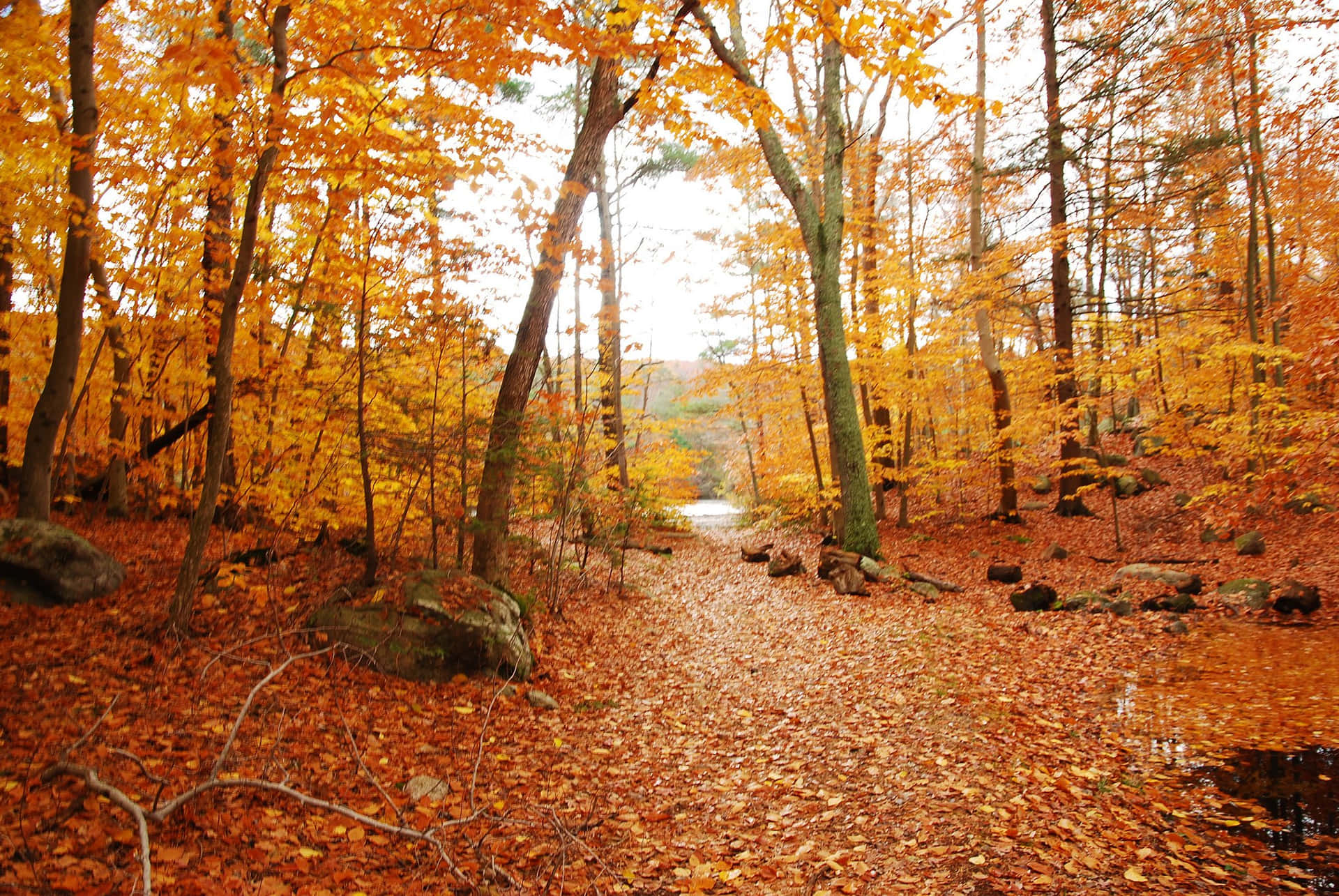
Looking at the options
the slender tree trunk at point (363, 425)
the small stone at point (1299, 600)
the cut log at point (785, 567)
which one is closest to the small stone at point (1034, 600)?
the small stone at point (1299, 600)

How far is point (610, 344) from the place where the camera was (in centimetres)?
920

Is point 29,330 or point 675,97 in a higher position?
point 675,97

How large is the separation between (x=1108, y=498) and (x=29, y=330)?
61.3 feet

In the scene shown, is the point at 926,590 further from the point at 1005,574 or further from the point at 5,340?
the point at 5,340

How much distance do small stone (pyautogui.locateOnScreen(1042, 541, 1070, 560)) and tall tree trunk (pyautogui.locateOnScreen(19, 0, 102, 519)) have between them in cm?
1329

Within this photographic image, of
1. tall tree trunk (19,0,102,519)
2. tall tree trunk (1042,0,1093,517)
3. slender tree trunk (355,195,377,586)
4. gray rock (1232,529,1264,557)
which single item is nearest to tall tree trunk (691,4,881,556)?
tall tree trunk (1042,0,1093,517)

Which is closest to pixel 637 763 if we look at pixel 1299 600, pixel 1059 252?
pixel 1299 600

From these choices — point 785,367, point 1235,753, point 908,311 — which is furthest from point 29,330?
point 908,311

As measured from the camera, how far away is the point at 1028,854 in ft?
11.3

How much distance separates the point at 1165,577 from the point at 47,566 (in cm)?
1241

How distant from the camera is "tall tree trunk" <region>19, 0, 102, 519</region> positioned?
614 centimetres

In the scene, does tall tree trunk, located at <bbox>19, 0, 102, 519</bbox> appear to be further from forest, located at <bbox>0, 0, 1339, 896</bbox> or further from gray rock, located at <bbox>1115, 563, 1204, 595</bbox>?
gray rock, located at <bbox>1115, 563, 1204, 595</bbox>

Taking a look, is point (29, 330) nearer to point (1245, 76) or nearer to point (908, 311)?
point (908, 311)

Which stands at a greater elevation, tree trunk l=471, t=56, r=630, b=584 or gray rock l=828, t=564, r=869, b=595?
tree trunk l=471, t=56, r=630, b=584
